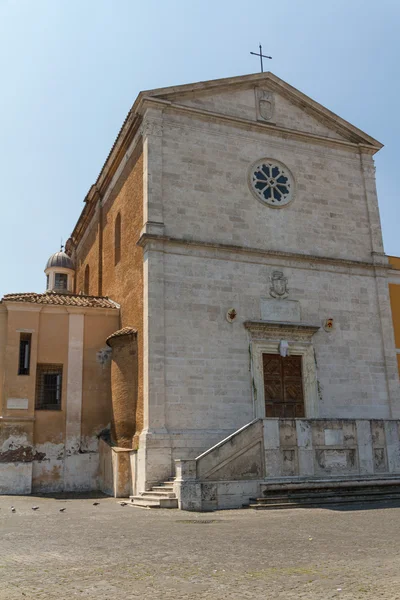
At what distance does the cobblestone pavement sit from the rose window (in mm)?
11212

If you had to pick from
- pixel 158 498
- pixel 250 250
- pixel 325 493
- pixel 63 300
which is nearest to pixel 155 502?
pixel 158 498

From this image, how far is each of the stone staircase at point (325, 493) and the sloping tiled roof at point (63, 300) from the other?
367 inches

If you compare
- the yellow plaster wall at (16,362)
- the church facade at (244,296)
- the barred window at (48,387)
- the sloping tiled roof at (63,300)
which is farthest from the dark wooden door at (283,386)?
the yellow plaster wall at (16,362)

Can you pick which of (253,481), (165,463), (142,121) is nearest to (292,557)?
(253,481)

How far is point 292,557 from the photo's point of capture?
7543 mm

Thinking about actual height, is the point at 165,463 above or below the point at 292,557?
above

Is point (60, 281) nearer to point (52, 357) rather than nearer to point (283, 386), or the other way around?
point (52, 357)

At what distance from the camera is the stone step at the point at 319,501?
13633 millimetres

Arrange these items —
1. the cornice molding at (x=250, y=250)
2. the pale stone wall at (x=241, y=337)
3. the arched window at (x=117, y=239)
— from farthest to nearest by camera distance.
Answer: the arched window at (x=117, y=239) → the cornice molding at (x=250, y=250) → the pale stone wall at (x=241, y=337)

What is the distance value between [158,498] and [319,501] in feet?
12.5

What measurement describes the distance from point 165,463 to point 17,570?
9.71 m

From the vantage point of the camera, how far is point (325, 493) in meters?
14.4

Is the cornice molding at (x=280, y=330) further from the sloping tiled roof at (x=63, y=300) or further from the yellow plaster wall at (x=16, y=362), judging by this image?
the yellow plaster wall at (x=16, y=362)

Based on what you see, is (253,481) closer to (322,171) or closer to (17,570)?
(17,570)
